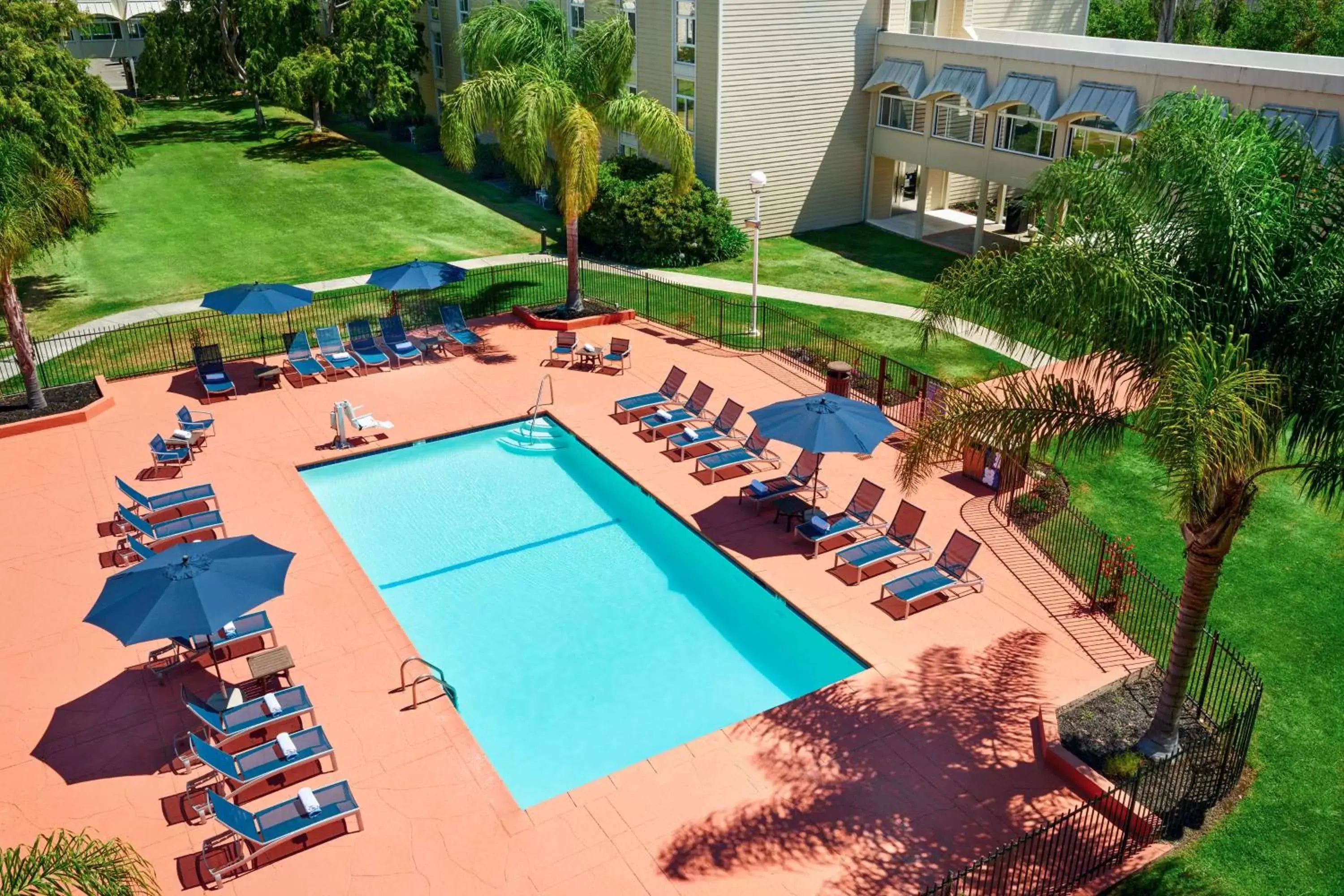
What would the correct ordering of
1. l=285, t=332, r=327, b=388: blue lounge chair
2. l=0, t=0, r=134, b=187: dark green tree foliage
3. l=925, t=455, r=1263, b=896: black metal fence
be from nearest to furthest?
l=925, t=455, r=1263, b=896: black metal fence < l=285, t=332, r=327, b=388: blue lounge chair < l=0, t=0, r=134, b=187: dark green tree foliage

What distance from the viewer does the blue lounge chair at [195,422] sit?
21.2m

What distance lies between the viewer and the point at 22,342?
2177cm

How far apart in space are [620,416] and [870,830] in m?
12.4

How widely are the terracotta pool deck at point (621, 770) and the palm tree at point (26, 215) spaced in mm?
3392

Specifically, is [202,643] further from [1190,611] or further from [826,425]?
[1190,611]

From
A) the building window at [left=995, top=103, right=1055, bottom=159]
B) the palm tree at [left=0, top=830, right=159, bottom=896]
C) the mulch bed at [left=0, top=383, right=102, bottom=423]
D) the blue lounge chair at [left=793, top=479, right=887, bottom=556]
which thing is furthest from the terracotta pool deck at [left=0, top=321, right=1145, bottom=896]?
the building window at [left=995, top=103, right=1055, bottom=159]

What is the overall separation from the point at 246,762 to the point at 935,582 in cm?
981

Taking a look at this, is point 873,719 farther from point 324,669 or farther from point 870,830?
point 324,669

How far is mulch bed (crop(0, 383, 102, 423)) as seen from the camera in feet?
72.6

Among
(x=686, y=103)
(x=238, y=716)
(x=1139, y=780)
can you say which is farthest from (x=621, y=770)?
(x=686, y=103)

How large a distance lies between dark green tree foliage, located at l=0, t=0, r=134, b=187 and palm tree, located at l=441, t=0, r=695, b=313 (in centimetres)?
1058

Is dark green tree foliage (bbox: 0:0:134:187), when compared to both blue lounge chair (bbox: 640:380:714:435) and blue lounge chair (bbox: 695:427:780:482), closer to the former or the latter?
blue lounge chair (bbox: 640:380:714:435)

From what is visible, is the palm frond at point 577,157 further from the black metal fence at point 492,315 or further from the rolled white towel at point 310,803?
the rolled white towel at point 310,803

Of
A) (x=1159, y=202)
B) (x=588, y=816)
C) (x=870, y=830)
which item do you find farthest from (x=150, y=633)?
(x=1159, y=202)
